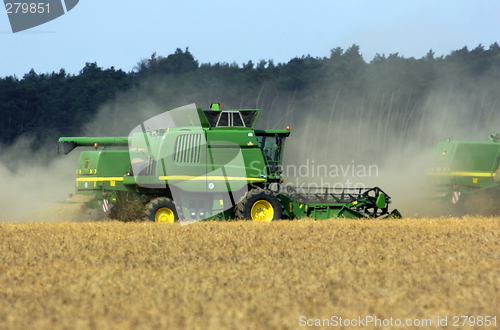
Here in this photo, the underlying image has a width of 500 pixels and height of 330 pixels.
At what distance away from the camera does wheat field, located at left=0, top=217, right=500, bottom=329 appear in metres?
5.16

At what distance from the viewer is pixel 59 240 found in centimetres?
952

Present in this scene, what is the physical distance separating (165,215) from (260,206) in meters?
2.24

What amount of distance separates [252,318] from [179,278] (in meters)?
1.80

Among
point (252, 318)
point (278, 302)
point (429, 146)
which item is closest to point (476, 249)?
point (278, 302)

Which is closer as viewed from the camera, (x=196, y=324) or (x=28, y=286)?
(x=196, y=324)

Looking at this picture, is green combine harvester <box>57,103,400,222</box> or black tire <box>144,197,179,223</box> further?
green combine harvester <box>57,103,400,222</box>

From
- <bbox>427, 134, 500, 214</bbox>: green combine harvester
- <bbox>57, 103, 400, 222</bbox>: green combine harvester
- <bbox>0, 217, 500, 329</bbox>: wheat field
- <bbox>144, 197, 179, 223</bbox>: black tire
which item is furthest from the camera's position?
<bbox>427, 134, 500, 214</bbox>: green combine harvester

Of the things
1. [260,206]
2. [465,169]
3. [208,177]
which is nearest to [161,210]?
[208,177]

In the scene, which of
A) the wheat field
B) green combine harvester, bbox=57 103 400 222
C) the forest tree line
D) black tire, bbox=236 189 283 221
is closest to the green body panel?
green combine harvester, bbox=57 103 400 222

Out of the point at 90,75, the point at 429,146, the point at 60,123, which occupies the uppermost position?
the point at 90,75

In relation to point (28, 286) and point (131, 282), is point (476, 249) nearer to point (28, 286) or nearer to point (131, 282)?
point (131, 282)

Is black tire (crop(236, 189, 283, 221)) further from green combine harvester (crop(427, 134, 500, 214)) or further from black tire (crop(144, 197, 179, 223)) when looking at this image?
green combine harvester (crop(427, 134, 500, 214))

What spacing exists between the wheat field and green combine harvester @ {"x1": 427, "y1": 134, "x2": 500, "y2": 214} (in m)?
5.50

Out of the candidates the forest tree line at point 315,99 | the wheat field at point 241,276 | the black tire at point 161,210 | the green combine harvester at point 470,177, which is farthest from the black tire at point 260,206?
the forest tree line at point 315,99
